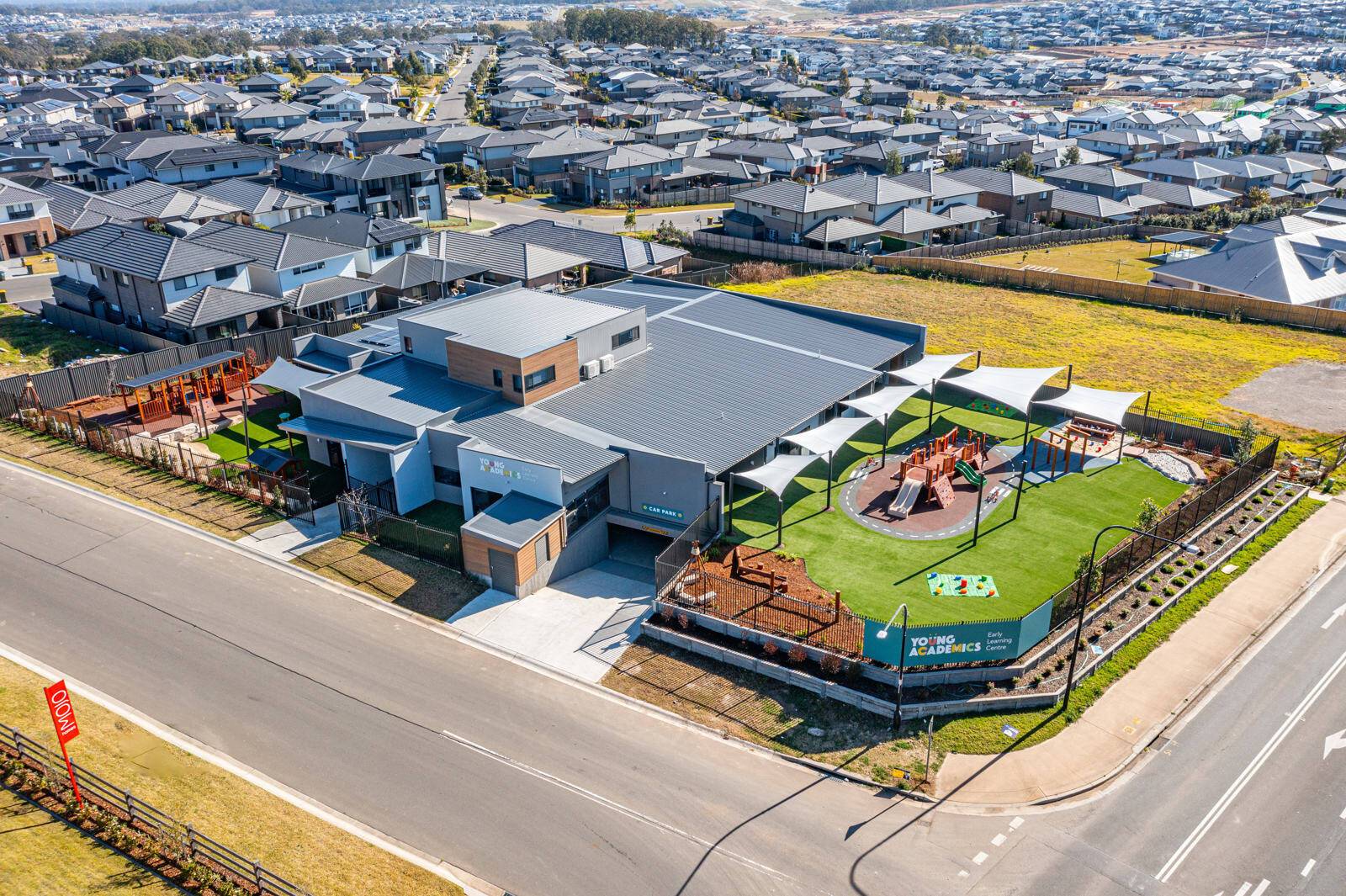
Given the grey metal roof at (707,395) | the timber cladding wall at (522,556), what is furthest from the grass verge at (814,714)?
the grey metal roof at (707,395)

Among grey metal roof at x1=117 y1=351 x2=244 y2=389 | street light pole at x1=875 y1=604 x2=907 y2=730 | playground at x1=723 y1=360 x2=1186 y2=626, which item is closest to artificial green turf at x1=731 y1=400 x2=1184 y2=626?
playground at x1=723 y1=360 x2=1186 y2=626

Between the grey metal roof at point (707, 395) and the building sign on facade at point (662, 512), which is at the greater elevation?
the grey metal roof at point (707, 395)

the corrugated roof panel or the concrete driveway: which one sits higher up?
the corrugated roof panel

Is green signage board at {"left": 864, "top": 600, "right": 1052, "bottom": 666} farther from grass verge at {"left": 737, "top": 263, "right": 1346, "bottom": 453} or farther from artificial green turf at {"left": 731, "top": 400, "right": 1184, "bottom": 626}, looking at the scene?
grass verge at {"left": 737, "top": 263, "right": 1346, "bottom": 453}

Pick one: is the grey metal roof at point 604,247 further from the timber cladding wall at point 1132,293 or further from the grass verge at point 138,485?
the grass verge at point 138,485

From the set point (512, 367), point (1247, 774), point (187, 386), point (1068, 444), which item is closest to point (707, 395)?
point (512, 367)

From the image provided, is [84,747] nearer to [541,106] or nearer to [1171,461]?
[1171,461]
